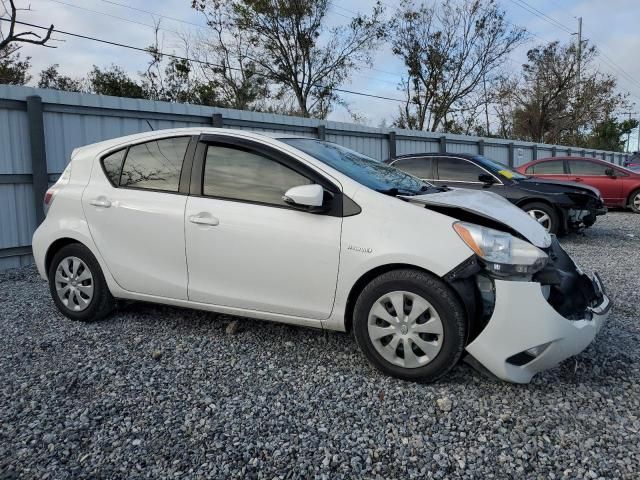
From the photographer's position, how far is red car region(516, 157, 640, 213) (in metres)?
12.2

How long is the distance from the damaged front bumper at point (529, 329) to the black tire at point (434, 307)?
4.8 inches

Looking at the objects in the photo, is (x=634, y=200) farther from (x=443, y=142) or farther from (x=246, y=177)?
(x=246, y=177)

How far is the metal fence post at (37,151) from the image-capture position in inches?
264

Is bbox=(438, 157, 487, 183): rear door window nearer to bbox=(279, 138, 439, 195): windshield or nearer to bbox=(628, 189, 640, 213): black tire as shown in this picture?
bbox=(279, 138, 439, 195): windshield

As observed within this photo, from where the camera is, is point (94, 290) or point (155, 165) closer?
point (155, 165)

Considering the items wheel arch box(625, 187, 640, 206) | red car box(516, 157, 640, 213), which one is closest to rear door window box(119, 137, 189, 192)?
red car box(516, 157, 640, 213)

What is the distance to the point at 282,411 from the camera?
2.81 meters

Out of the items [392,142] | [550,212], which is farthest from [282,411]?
[392,142]

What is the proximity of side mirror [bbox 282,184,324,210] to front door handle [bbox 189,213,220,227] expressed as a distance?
638 mm

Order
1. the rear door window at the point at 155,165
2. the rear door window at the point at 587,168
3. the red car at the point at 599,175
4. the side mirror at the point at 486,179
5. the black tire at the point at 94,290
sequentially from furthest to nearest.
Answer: the rear door window at the point at 587,168 < the red car at the point at 599,175 < the side mirror at the point at 486,179 < the black tire at the point at 94,290 < the rear door window at the point at 155,165

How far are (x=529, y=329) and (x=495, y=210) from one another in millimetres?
859

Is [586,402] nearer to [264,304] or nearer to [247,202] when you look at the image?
[264,304]

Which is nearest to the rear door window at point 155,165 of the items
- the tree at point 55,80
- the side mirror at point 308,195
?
the side mirror at point 308,195

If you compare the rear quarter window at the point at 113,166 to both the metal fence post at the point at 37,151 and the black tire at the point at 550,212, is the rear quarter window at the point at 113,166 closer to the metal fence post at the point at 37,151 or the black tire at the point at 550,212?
the metal fence post at the point at 37,151
